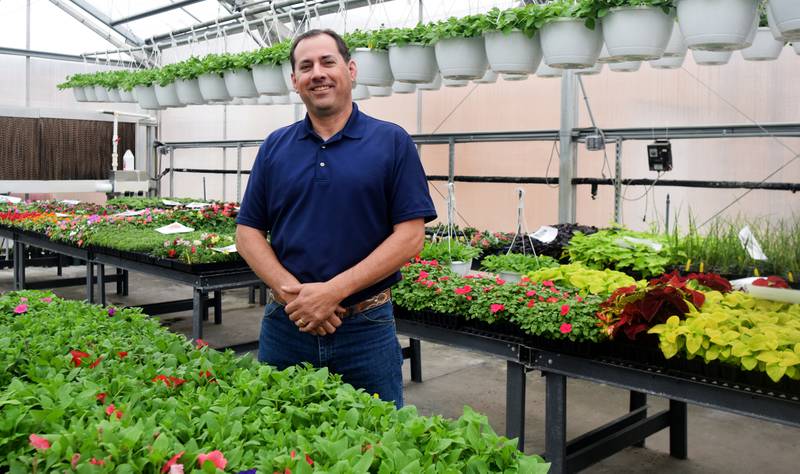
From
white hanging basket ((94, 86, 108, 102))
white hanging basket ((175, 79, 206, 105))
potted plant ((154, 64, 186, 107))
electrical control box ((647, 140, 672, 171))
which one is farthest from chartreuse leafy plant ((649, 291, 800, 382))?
white hanging basket ((94, 86, 108, 102))

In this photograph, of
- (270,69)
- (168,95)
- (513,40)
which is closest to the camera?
(513,40)

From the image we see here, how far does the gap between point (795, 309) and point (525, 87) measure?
195 inches

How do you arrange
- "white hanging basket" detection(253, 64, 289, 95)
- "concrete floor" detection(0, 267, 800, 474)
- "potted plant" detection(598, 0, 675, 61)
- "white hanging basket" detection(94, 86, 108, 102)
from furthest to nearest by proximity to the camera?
"white hanging basket" detection(94, 86, 108, 102) < "white hanging basket" detection(253, 64, 289, 95) < "concrete floor" detection(0, 267, 800, 474) < "potted plant" detection(598, 0, 675, 61)

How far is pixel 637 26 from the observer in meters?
2.90

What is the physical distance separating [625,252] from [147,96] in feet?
14.7

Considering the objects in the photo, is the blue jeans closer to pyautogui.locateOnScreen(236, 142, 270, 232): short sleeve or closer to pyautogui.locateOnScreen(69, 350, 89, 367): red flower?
pyautogui.locateOnScreen(236, 142, 270, 232): short sleeve

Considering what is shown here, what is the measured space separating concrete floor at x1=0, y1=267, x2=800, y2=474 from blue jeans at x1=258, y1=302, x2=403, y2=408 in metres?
1.87

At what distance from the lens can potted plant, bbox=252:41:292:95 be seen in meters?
4.84

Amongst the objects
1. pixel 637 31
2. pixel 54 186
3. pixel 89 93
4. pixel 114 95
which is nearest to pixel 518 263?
pixel 637 31

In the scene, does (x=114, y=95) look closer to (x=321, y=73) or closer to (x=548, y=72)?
(x=548, y=72)

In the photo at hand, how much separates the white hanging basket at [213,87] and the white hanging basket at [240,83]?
14 cm

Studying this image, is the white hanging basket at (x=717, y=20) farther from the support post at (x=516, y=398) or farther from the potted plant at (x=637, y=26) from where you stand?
the support post at (x=516, y=398)

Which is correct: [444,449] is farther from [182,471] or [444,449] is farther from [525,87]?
[525,87]

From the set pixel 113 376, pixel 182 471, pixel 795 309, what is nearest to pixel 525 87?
pixel 795 309
